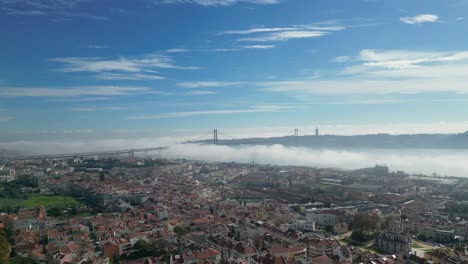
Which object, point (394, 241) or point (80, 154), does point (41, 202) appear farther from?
point (80, 154)

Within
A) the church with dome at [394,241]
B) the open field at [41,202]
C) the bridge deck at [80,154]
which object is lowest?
the church with dome at [394,241]

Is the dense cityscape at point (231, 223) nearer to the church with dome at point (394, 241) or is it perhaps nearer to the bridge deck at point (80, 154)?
the church with dome at point (394, 241)

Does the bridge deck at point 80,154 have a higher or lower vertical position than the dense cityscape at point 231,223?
higher

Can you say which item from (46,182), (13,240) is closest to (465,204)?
(13,240)

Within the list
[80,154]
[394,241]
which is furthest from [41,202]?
[80,154]

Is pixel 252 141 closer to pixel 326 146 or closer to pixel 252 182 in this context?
pixel 326 146

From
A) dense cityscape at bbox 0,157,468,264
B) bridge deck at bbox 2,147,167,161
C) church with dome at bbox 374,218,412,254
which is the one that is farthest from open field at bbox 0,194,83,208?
bridge deck at bbox 2,147,167,161

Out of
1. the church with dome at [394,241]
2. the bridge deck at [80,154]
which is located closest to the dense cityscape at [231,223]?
the church with dome at [394,241]
